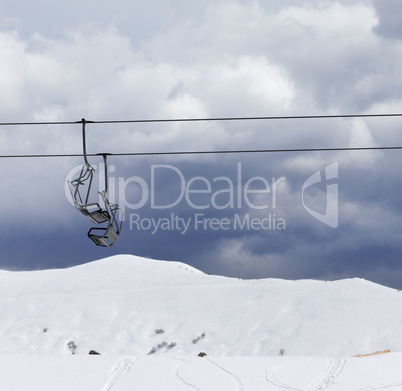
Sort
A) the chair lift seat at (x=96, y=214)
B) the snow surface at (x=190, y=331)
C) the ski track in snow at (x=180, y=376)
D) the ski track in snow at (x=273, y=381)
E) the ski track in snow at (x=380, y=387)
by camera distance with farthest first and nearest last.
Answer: the snow surface at (x=190, y=331), the ski track in snow at (x=180, y=376), the ski track in snow at (x=273, y=381), the ski track in snow at (x=380, y=387), the chair lift seat at (x=96, y=214)

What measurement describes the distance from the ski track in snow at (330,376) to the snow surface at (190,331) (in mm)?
69

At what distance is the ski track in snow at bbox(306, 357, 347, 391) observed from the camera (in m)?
19.1

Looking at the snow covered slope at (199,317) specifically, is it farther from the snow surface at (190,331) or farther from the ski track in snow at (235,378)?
the ski track in snow at (235,378)

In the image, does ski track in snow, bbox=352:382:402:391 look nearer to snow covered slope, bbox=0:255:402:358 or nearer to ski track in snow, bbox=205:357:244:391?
ski track in snow, bbox=205:357:244:391

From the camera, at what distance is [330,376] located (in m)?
20.1

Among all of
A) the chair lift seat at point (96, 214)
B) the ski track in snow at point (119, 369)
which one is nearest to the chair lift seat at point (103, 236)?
the chair lift seat at point (96, 214)

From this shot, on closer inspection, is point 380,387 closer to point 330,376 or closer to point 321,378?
point 330,376

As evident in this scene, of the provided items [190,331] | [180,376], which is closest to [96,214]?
[180,376]

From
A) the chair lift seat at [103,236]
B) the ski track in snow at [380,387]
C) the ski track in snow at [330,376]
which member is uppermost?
the chair lift seat at [103,236]

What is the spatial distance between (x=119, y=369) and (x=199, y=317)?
66.2 feet

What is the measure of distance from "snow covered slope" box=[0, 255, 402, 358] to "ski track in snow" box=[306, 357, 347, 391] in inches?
466

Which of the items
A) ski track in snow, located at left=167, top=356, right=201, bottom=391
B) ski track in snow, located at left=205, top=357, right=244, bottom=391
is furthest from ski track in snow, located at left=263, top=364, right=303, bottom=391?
ski track in snow, located at left=167, top=356, right=201, bottom=391

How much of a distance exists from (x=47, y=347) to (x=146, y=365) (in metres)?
19.0

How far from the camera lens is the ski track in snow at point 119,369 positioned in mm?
19469
